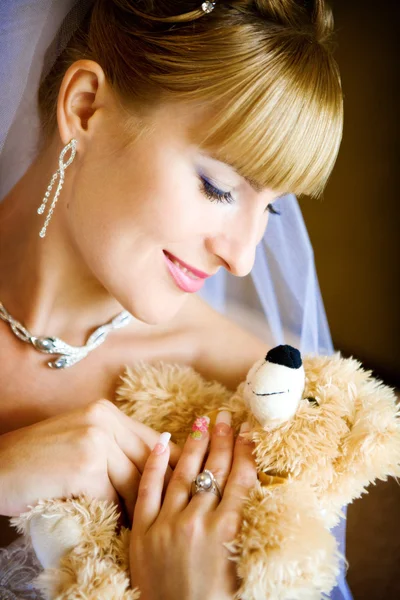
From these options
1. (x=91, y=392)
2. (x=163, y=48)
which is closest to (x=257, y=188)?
(x=163, y=48)

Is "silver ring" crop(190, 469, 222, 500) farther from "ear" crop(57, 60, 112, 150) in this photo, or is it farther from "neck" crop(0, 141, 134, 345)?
"ear" crop(57, 60, 112, 150)

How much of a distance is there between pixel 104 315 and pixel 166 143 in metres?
0.43

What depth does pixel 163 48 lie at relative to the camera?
86cm

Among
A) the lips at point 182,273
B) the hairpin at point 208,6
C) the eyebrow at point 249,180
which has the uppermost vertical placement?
the hairpin at point 208,6

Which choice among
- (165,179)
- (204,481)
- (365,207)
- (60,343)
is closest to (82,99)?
(165,179)

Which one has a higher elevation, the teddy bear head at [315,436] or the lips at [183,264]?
the lips at [183,264]

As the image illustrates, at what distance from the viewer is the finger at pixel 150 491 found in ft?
2.54

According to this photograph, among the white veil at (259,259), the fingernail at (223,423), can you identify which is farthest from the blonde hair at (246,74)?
the fingernail at (223,423)

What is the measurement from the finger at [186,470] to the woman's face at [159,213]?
0.22 m

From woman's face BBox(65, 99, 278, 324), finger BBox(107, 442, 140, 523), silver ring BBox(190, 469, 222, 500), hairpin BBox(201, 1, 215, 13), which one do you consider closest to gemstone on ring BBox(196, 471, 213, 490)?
silver ring BBox(190, 469, 222, 500)

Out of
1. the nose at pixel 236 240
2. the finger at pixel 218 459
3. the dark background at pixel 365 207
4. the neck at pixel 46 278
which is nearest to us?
the finger at pixel 218 459

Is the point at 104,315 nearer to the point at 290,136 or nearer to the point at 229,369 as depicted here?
the point at 229,369

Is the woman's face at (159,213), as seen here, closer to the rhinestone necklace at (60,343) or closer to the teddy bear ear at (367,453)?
the rhinestone necklace at (60,343)

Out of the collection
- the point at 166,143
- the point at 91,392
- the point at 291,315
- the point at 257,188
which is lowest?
the point at 291,315
